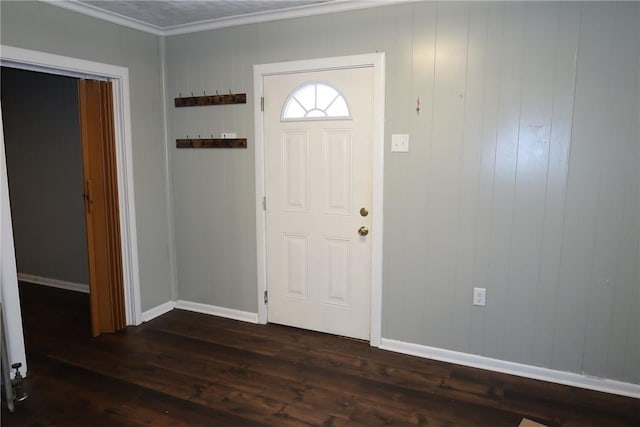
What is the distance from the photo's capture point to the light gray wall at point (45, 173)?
4.08 meters

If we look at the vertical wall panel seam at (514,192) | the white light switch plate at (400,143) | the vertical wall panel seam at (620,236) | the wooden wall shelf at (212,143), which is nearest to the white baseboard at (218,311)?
the wooden wall shelf at (212,143)

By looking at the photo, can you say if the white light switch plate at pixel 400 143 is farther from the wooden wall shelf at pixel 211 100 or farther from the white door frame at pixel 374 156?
the wooden wall shelf at pixel 211 100

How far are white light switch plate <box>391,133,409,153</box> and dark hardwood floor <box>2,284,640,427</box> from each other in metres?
1.43

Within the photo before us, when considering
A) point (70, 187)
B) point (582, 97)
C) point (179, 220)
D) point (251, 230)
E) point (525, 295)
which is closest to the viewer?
point (582, 97)

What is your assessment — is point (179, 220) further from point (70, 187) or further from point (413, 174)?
point (413, 174)

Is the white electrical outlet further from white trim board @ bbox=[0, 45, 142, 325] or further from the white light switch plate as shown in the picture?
white trim board @ bbox=[0, 45, 142, 325]

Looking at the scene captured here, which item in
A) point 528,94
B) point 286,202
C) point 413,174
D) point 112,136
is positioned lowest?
point 286,202

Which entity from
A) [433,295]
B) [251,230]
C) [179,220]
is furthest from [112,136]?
[433,295]

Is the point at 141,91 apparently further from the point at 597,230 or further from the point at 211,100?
the point at 597,230

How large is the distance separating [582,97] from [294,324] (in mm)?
2510

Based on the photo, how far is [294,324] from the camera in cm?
342

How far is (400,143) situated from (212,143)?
1.56 meters

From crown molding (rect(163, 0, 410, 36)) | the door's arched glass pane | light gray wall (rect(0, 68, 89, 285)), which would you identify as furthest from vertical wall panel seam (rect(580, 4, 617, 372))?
light gray wall (rect(0, 68, 89, 285))

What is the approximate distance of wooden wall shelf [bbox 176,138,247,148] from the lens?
133 inches
